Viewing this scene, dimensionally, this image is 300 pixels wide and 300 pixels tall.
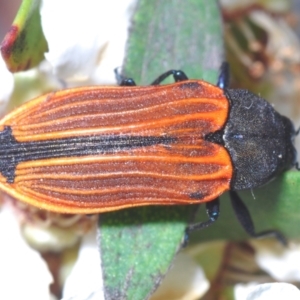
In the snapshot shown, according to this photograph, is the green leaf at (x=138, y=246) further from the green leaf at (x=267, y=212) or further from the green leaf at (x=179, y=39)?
the green leaf at (x=179, y=39)

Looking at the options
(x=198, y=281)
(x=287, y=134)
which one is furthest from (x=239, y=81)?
(x=198, y=281)

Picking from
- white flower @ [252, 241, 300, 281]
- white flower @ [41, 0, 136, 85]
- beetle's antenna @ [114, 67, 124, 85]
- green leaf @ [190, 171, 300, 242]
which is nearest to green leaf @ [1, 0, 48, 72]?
white flower @ [41, 0, 136, 85]

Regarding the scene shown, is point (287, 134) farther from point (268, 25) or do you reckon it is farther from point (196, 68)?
point (268, 25)

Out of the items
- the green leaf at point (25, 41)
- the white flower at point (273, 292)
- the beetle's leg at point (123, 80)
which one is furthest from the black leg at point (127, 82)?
the white flower at point (273, 292)

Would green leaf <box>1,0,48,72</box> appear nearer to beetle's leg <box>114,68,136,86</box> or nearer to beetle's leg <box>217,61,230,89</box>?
beetle's leg <box>114,68,136,86</box>

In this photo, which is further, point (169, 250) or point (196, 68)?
point (196, 68)

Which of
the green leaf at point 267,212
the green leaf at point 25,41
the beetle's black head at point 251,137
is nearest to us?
the green leaf at point 25,41

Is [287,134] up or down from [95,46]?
down
